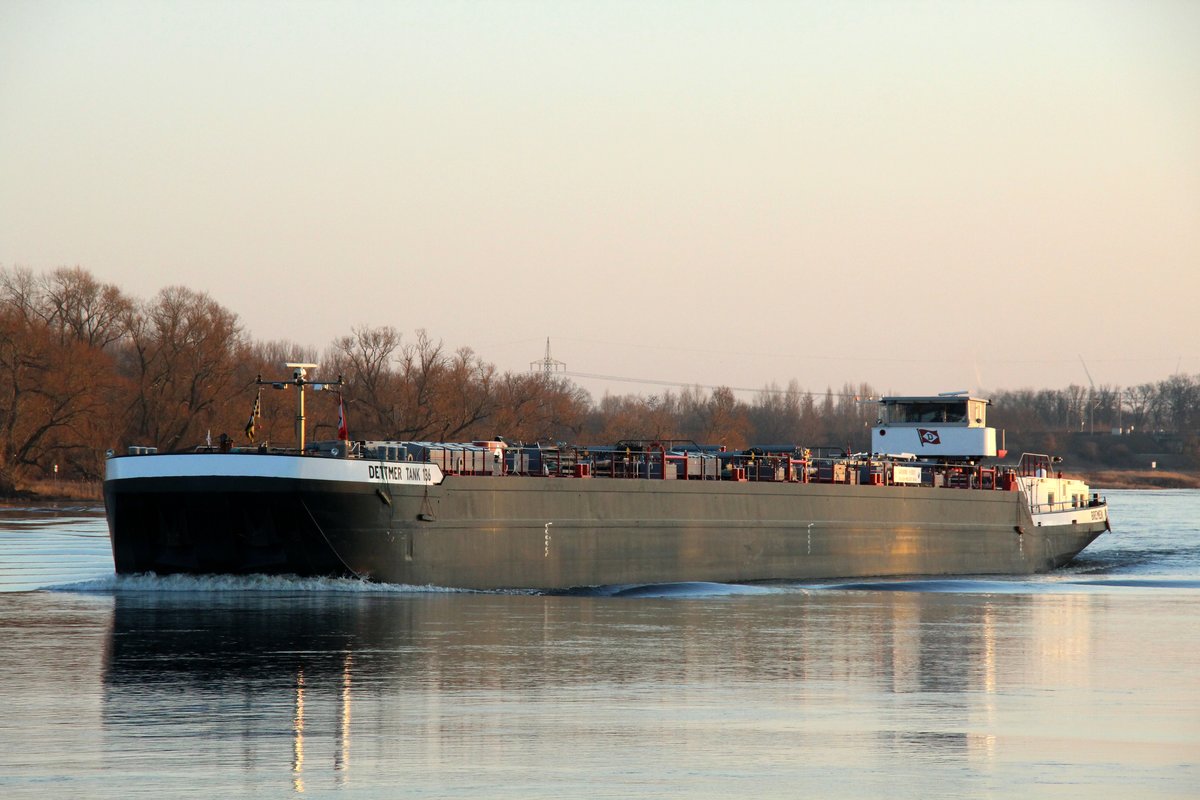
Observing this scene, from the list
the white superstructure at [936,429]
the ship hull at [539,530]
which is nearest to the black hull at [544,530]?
the ship hull at [539,530]

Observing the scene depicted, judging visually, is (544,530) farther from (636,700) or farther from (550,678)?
(636,700)

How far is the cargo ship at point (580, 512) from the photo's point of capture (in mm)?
32531

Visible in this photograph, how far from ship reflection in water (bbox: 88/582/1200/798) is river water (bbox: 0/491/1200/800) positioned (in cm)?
5

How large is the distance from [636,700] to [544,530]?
1955 centimetres

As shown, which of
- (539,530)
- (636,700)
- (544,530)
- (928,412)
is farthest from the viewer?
(928,412)

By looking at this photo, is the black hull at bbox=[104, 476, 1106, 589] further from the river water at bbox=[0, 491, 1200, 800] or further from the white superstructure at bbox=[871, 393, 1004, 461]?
the white superstructure at bbox=[871, 393, 1004, 461]

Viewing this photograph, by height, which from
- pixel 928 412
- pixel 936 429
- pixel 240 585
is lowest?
pixel 240 585

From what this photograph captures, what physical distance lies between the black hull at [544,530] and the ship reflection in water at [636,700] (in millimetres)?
2843

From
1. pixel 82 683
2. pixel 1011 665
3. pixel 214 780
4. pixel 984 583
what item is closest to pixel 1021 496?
pixel 984 583

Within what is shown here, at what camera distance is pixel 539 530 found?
3684cm

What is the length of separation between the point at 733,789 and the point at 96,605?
19874 millimetres

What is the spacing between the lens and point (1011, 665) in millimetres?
21562

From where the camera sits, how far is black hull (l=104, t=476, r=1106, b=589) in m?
32.5

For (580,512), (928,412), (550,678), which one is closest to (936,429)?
(928,412)
